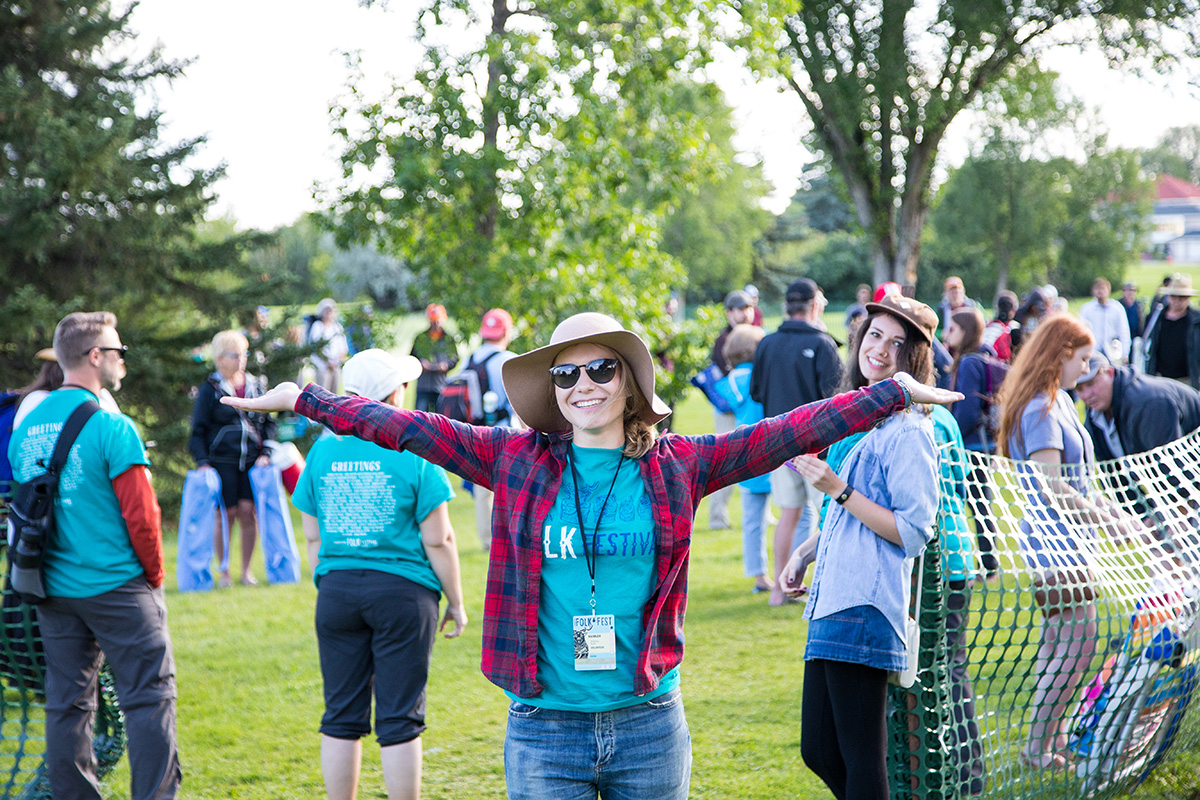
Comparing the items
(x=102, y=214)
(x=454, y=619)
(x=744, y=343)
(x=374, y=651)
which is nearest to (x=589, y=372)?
(x=374, y=651)

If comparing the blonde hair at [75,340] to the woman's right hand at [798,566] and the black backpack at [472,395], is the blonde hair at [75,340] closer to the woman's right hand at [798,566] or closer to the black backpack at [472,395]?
the woman's right hand at [798,566]

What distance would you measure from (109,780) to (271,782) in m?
0.80

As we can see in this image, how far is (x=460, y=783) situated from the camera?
4871 mm

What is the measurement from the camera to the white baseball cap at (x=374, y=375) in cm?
413

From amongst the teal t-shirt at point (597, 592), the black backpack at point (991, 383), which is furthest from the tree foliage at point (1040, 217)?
the teal t-shirt at point (597, 592)

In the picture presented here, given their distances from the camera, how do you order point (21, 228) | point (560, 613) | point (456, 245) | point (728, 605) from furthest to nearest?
point (456, 245) < point (21, 228) < point (728, 605) < point (560, 613)

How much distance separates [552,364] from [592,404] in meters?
0.21

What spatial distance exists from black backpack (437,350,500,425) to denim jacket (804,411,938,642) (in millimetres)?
5429

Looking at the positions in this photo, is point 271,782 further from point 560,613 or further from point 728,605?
point 728,605

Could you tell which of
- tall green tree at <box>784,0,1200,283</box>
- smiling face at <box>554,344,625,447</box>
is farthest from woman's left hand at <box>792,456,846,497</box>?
tall green tree at <box>784,0,1200,283</box>

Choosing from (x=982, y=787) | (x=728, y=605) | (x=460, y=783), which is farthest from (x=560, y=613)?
(x=728, y=605)

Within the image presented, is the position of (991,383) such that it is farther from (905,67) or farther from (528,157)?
(905,67)

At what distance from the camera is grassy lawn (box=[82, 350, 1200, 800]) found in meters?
4.83

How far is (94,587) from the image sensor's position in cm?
405
